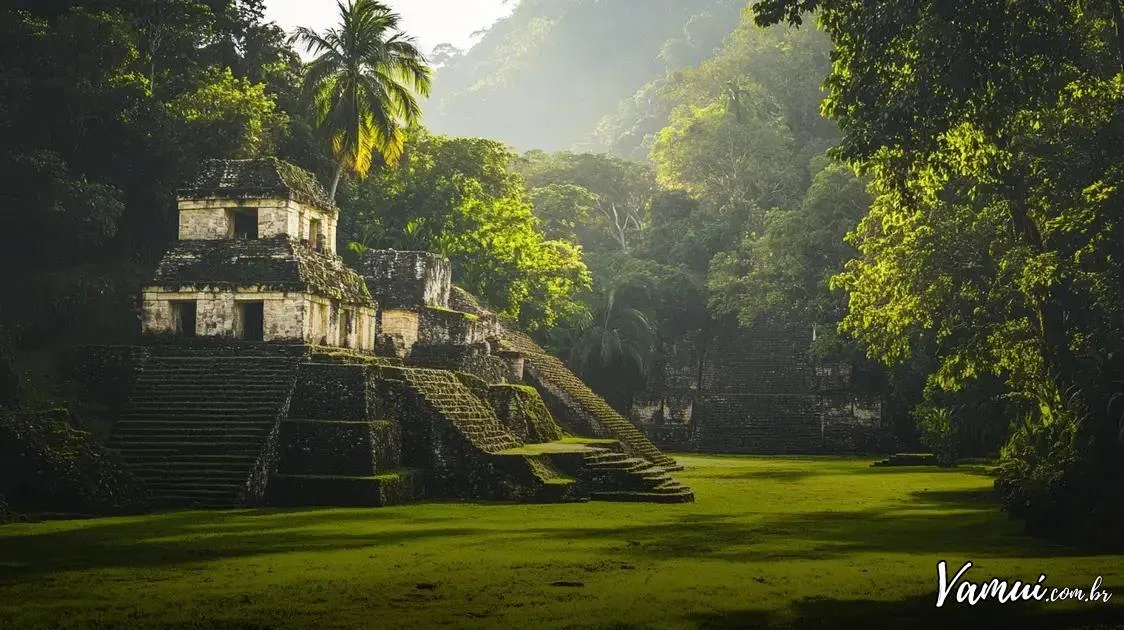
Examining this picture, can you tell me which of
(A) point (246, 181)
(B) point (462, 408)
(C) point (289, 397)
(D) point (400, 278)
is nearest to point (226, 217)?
(A) point (246, 181)

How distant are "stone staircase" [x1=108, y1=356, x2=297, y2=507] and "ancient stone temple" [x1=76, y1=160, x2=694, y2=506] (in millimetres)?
30

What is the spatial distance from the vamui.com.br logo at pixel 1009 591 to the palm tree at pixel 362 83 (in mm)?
24056

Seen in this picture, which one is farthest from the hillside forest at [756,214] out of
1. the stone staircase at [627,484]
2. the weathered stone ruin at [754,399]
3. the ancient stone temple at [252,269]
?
the stone staircase at [627,484]

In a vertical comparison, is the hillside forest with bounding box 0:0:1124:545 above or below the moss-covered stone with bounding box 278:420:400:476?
above

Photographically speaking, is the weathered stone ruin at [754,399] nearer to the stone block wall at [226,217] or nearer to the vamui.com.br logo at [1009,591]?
the stone block wall at [226,217]

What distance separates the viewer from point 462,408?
68.6 feet

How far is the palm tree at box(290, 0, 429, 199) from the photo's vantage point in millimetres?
31250

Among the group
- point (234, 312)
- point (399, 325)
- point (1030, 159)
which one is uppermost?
point (1030, 159)

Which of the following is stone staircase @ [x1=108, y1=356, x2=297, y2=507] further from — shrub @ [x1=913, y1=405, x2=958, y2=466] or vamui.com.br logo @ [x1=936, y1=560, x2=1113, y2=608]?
shrub @ [x1=913, y1=405, x2=958, y2=466]

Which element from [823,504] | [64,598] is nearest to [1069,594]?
[64,598]

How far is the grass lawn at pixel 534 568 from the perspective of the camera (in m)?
8.41

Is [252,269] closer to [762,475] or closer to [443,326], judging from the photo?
[443,326]

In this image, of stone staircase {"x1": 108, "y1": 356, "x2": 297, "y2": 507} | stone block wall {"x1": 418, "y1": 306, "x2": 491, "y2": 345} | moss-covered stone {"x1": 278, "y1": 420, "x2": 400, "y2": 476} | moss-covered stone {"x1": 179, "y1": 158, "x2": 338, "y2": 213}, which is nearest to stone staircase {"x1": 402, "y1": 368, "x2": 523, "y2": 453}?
moss-covered stone {"x1": 278, "y1": 420, "x2": 400, "y2": 476}

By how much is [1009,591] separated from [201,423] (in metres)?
12.7
